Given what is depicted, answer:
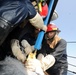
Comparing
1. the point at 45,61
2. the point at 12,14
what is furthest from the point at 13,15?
the point at 45,61

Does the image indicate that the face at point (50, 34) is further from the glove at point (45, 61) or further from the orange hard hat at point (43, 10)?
the orange hard hat at point (43, 10)

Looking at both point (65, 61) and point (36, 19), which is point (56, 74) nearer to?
point (65, 61)

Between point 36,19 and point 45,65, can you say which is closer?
point 36,19

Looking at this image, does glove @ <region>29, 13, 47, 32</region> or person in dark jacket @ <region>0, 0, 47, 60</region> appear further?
glove @ <region>29, 13, 47, 32</region>

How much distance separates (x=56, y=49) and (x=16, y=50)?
984 millimetres

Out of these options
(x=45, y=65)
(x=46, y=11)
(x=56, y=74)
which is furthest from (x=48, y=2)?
(x=56, y=74)

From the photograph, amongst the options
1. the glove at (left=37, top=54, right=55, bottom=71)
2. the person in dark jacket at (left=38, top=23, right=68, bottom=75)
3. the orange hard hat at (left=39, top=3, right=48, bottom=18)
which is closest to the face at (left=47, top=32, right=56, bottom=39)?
the person in dark jacket at (left=38, top=23, right=68, bottom=75)

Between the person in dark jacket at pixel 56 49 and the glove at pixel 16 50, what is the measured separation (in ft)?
2.12

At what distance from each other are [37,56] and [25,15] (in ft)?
2.06

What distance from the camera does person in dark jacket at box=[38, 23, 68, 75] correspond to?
279cm

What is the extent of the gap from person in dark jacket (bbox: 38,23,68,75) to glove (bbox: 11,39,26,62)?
0.65 meters

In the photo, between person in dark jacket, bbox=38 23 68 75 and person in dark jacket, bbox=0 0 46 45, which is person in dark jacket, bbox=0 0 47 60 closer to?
person in dark jacket, bbox=0 0 46 45

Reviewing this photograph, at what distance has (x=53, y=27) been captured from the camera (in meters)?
2.85

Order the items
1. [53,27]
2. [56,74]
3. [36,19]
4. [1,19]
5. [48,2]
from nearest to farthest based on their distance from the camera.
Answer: [1,19] → [36,19] → [48,2] → [53,27] → [56,74]
